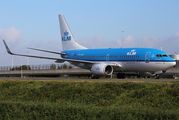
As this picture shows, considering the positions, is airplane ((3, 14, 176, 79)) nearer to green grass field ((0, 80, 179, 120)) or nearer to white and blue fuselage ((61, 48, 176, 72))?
white and blue fuselage ((61, 48, 176, 72))

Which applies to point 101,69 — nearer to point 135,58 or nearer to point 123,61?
point 123,61

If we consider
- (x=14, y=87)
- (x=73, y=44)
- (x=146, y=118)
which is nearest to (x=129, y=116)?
(x=146, y=118)

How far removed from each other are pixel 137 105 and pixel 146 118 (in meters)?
2.34

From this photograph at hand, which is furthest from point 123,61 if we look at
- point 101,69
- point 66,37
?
point 66,37

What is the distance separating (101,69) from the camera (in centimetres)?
3331

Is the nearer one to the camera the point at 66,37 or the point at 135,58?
the point at 135,58

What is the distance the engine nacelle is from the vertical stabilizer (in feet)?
30.4

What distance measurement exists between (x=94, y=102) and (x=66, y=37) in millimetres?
27631

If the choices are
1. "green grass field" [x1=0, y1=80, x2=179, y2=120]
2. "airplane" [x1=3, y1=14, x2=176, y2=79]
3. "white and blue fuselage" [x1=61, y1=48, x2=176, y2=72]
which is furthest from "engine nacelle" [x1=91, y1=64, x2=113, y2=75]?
"green grass field" [x1=0, y1=80, x2=179, y2=120]

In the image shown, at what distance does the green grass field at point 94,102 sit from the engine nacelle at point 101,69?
471 inches

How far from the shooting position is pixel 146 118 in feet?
44.6

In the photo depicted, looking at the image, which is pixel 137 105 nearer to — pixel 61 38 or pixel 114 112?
pixel 114 112

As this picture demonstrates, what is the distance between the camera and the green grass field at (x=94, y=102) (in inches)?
566

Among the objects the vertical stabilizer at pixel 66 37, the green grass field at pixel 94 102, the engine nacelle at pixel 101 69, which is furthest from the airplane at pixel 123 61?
the green grass field at pixel 94 102
